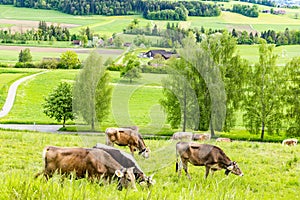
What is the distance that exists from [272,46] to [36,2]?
137m

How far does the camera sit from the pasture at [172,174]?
4.26m

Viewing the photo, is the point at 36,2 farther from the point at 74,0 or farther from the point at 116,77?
the point at 116,77

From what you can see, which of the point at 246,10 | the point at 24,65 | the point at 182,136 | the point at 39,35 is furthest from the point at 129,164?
the point at 246,10

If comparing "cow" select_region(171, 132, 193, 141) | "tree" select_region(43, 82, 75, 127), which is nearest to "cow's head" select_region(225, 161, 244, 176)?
"cow" select_region(171, 132, 193, 141)

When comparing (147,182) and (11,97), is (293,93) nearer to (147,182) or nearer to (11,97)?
(147,182)

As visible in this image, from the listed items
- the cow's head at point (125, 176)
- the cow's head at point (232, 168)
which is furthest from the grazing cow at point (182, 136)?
the cow's head at point (125, 176)

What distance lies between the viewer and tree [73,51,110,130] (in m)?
9.23

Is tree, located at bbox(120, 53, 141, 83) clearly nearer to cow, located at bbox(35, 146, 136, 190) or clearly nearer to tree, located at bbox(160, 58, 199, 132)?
tree, located at bbox(160, 58, 199, 132)

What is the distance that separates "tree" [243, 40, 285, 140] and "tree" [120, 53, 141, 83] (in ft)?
126

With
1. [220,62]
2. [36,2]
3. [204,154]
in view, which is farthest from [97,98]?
[36,2]

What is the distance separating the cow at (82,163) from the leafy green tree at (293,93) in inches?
1580

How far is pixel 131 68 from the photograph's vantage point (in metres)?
9.23

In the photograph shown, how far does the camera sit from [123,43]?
9227 millimetres

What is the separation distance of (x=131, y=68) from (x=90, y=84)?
91cm
